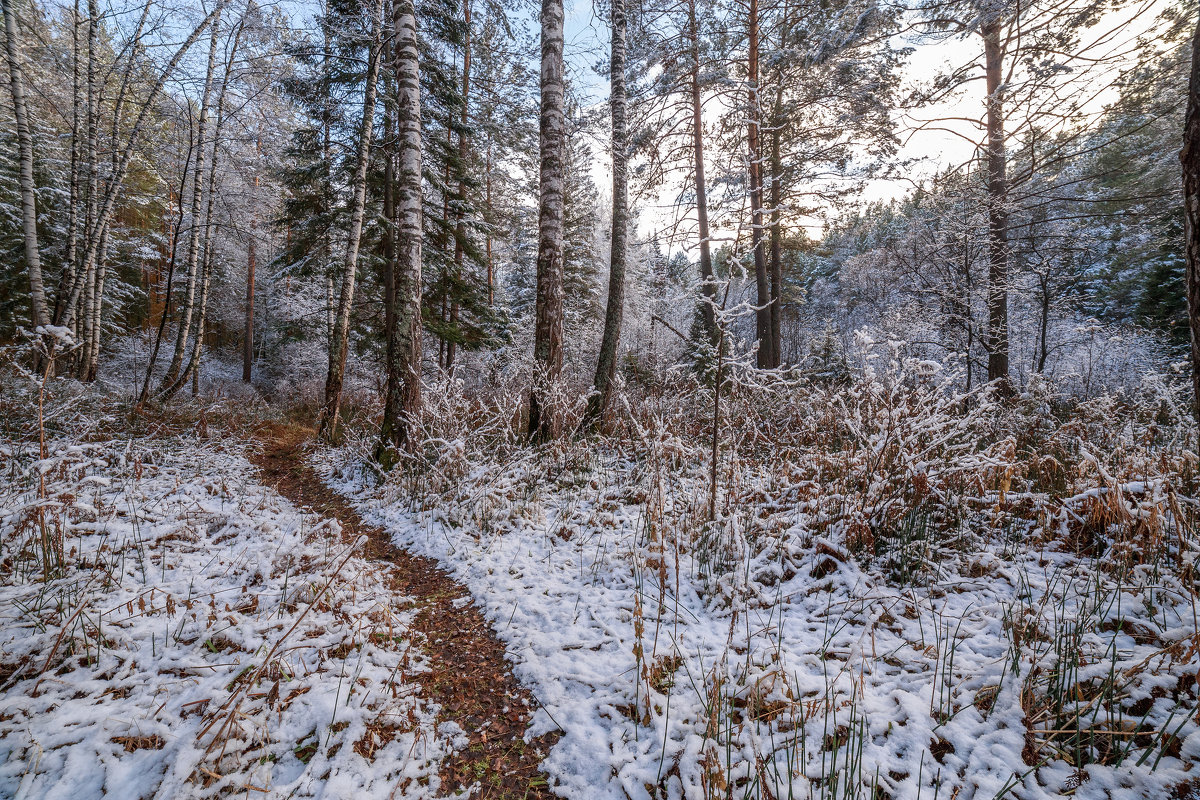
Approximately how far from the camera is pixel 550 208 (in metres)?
6.06

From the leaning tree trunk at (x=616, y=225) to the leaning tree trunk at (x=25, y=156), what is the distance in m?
9.59

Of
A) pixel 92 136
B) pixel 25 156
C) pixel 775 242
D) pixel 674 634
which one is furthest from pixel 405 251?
pixel 775 242

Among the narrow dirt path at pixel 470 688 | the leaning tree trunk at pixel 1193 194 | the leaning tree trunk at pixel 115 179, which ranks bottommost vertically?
the narrow dirt path at pixel 470 688

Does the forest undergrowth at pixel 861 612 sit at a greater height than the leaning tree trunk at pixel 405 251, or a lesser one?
A: lesser

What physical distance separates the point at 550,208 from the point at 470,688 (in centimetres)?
572

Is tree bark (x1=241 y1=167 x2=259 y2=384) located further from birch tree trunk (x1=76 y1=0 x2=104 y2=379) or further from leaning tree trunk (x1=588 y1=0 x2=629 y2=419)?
leaning tree trunk (x1=588 y1=0 x2=629 y2=419)

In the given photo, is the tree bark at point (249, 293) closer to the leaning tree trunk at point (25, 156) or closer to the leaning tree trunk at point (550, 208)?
the leaning tree trunk at point (25, 156)

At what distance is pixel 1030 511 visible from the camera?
320 centimetres

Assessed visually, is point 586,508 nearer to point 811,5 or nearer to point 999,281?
point 999,281

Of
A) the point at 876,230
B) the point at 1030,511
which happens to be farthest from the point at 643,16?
the point at 876,230

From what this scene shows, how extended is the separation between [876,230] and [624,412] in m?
37.6

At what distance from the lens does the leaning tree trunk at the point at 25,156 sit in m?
6.91

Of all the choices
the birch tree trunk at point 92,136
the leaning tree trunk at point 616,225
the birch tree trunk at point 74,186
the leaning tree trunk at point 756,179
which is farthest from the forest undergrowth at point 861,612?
the birch tree trunk at point 74,186

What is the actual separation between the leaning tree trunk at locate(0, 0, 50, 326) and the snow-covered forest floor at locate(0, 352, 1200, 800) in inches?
198
